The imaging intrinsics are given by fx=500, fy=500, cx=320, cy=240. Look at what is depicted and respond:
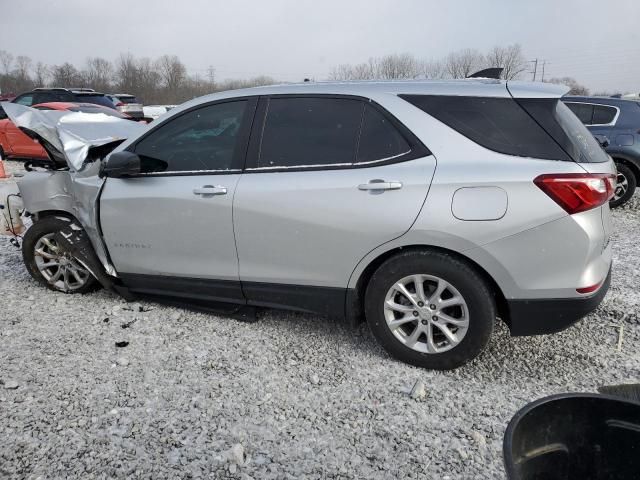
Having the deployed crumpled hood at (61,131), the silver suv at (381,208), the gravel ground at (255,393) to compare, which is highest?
the deployed crumpled hood at (61,131)

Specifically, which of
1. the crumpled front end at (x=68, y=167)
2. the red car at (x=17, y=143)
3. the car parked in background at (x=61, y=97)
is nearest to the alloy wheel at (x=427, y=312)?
the crumpled front end at (x=68, y=167)

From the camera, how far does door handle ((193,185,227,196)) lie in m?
3.31

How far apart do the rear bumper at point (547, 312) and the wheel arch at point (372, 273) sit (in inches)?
2.5

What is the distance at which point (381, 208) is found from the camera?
9.56ft

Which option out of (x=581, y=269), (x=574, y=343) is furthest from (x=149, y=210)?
(x=574, y=343)

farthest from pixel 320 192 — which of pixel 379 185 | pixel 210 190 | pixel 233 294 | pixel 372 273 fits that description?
pixel 233 294

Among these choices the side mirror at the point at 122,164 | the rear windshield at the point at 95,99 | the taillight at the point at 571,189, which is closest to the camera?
the taillight at the point at 571,189

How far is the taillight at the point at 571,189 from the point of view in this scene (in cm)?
263

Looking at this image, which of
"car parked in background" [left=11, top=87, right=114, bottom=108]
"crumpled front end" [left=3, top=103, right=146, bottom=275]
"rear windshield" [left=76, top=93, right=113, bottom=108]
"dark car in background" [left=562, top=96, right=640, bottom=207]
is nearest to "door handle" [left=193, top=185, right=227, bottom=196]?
"crumpled front end" [left=3, top=103, right=146, bottom=275]

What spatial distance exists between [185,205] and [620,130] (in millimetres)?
7202

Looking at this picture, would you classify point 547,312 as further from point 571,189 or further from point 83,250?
point 83,250

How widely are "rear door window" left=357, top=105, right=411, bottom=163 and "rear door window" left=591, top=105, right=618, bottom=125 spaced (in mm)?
6346

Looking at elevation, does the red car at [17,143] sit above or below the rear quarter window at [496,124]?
below

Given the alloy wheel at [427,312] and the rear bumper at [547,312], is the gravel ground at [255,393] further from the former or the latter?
the rear bumper at [547,312]
